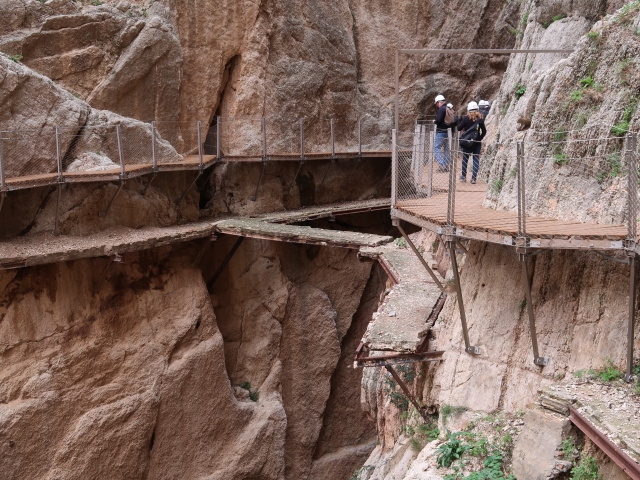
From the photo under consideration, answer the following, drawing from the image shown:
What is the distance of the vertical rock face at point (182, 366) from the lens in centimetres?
1294

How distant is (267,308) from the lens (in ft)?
56.2

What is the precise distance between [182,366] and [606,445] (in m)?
10.6

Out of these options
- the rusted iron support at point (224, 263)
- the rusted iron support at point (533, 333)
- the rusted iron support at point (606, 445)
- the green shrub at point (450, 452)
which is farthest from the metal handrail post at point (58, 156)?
the rusted iron support at point (606, 445)

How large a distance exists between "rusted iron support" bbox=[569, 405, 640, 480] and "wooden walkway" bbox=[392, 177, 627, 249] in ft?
5.19

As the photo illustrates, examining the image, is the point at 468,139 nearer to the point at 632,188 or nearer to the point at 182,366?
the point at 632,188

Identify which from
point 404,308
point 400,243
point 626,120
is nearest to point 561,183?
point 626,120

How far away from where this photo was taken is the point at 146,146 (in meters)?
15.9

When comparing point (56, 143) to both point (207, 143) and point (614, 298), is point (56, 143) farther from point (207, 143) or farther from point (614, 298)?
point (614, 298)

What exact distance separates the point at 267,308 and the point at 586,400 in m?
11.3

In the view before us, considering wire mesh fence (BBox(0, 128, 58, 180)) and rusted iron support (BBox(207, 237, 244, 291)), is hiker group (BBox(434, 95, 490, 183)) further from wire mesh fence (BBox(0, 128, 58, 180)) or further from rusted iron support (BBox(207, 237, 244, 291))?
wire mesh fence (BBox(0, 128, 58, 180))

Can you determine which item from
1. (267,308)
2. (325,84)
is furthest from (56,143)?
(325,84)

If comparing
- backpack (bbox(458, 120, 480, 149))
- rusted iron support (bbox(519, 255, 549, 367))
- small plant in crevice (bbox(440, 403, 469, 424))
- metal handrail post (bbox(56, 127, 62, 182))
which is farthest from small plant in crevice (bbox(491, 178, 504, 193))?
metal handrail post (bbox(56, 127, 62, 182))

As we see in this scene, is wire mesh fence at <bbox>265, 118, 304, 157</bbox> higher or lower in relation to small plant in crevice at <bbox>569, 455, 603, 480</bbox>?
higher

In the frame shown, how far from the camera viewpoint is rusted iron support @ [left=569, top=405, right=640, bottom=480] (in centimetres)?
540
